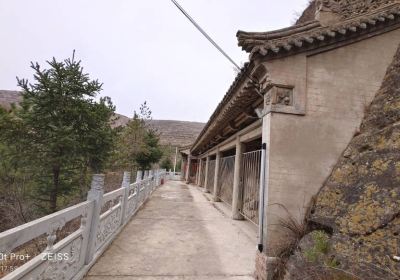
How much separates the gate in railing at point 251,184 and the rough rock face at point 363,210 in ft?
8.60

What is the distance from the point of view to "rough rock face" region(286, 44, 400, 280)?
2.80 m

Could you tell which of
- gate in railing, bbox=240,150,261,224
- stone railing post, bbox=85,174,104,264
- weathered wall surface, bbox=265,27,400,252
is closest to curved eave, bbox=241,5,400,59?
weathered wall surface, bbox=265,27,400,252

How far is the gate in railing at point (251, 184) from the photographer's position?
6.75m

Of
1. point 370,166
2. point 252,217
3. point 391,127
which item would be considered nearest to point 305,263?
point 370,166

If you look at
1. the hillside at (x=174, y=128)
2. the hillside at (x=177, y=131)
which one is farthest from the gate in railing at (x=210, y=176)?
the hillside at (x=174, y=128)

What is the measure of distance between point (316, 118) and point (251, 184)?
341 centimetres

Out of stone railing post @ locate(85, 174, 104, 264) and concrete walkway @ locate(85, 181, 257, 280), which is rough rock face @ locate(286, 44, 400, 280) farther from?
stone railing post @ locate(85, 174, 104, 264)

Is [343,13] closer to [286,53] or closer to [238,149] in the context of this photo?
[286,53]

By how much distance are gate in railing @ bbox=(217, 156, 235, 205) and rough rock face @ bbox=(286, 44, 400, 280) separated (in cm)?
569

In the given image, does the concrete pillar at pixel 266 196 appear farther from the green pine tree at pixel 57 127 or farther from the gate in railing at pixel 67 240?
the green pine tree at pixel 57 127

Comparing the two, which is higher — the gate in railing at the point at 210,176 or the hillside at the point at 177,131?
the hillside at the point at 177,131

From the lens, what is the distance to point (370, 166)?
3.65 metres

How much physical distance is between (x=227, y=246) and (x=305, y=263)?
2345 mm

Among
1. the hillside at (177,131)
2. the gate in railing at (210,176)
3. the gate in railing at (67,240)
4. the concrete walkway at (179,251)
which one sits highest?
the hillside at (177,131)
